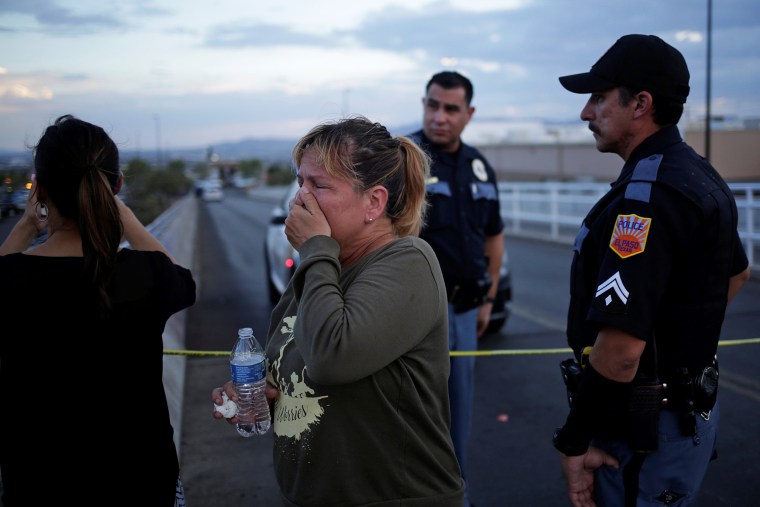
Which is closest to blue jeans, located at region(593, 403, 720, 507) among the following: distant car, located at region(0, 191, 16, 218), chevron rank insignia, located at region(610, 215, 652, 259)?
chevron rank insignia, located at region(610, 215, 652, 259)

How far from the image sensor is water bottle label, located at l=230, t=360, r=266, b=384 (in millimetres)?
2023

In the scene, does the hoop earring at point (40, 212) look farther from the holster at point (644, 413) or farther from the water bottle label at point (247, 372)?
the holster at point (644, 413)

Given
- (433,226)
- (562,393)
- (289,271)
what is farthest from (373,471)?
(289,271)

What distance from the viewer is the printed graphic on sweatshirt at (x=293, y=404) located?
1.92 meters

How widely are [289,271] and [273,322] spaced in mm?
5446

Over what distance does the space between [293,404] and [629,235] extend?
112 centimetres

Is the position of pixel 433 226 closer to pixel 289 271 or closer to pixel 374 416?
pixel 374 416

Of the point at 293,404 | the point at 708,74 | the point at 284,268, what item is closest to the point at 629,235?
the point at 293,404

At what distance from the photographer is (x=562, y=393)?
Result: 5.69m

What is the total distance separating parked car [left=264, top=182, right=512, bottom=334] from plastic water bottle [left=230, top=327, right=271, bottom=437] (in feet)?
12.8

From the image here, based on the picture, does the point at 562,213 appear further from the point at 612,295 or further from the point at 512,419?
the point at 612,295

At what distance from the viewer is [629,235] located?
2.02 metres

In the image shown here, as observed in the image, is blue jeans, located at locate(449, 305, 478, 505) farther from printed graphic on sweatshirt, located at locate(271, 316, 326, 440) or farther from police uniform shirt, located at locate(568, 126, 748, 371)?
printed graphic on sweatshirt, located at locate(271, 316, 326, 440)

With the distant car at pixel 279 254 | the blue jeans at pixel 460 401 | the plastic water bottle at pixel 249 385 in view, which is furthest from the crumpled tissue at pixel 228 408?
the distant car at pixel 279 254
